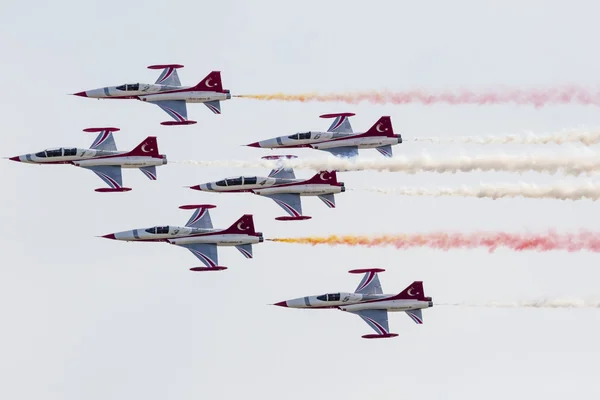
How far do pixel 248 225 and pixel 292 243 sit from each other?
303cm

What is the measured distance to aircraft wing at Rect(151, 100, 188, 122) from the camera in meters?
93.4

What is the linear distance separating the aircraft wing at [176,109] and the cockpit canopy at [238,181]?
4659 mm

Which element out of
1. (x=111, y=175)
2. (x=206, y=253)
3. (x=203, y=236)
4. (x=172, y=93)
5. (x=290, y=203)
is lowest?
(x=206, y=253)

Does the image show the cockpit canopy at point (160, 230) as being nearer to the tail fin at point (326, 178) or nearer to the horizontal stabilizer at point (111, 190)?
the horizontal stabilizer at point (111, 190)

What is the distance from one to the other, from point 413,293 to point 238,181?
1365 cm

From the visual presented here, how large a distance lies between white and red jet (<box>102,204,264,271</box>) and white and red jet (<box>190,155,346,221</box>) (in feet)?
6.75

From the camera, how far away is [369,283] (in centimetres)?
9000

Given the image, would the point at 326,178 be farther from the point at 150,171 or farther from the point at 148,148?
the point at 148,148

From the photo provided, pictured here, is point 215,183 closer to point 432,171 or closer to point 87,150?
point 87,150

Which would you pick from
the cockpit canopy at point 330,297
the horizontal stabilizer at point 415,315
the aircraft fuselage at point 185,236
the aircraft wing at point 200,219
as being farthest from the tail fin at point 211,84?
the horizontal stabilizer at point 415,315

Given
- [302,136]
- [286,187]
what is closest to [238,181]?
[286,187]

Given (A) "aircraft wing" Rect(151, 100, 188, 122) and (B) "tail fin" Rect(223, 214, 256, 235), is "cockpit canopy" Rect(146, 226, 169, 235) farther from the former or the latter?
(A) "aircraft wing" Rect(151, 100, 188, 122)

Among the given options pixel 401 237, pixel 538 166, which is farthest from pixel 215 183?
pixel 538 166

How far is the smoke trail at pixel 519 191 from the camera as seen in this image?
81.9m
